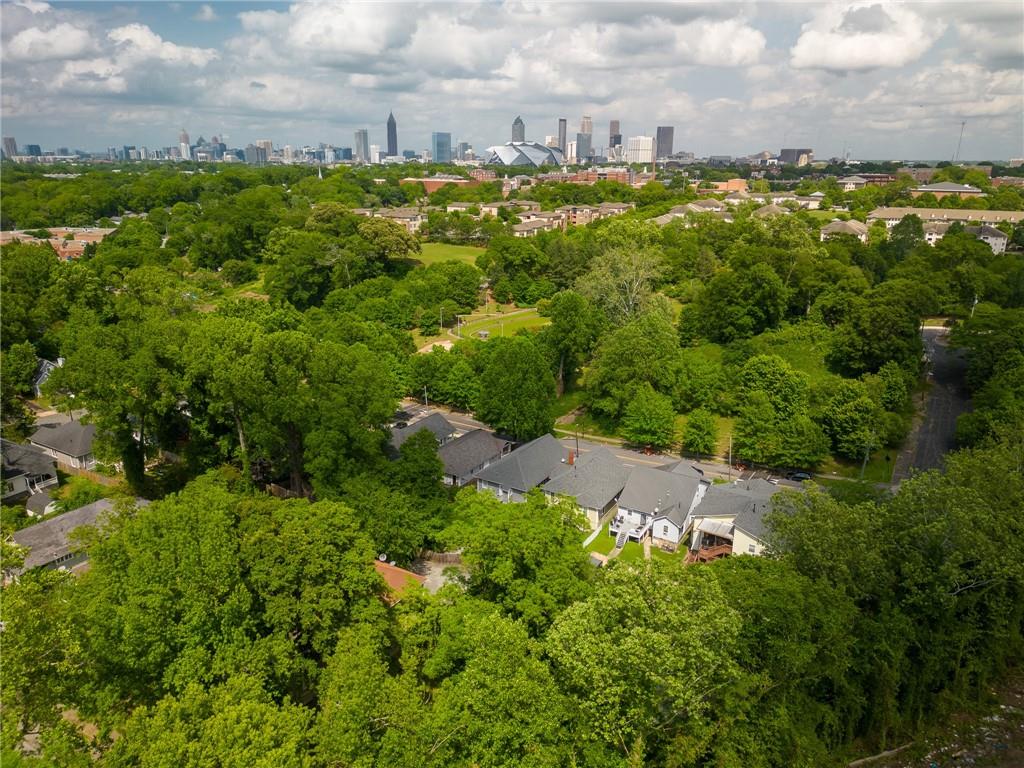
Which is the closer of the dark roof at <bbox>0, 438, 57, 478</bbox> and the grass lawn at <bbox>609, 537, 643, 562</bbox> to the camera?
the grass lawn at <bbox>609, 537, 643, 562</bbox>

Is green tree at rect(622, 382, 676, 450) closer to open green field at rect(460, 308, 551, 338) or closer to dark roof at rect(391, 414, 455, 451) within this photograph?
dark roof at rect(391, 414, 455, 451)

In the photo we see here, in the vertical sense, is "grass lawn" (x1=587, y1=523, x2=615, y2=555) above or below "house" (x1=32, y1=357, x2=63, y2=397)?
below

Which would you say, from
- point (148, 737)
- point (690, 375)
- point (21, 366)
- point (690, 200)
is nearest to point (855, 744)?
point (148, 737)

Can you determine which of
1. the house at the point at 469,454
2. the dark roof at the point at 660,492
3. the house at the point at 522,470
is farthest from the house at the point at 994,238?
the house at the point at 469,454

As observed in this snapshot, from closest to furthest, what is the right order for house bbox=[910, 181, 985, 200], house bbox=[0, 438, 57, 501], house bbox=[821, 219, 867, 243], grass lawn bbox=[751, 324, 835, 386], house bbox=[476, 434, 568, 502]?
house bbox=[0, 438, 57, 501] → house bbox=[476, 434, 568, 502] → grass lawn bbox=[751, 324, 835, 386] → house bbox=[821, 219, 867, 243] → house bbox=[910, 181, 985, 200]

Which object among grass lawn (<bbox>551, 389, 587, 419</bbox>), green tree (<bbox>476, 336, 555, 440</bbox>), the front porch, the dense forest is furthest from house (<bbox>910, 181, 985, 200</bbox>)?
the front porch
